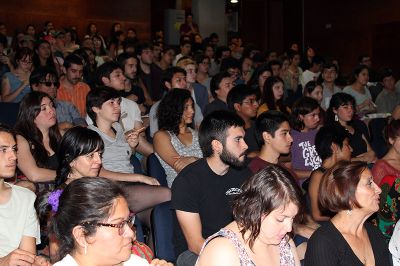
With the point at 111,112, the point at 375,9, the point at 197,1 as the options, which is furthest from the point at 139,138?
the point at 375,9

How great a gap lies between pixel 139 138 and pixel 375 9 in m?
9.84

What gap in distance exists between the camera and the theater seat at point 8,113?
5109 millimetres

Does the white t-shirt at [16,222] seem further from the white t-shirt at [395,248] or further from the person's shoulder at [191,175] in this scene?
the white t-shirt at [395,248]

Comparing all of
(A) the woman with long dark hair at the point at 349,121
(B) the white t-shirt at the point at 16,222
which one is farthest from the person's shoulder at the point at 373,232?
(A) the woman with long dark hair at the point at 349,121

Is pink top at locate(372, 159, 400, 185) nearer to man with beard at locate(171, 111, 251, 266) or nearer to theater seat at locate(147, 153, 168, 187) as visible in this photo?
man with beard at locate(171, 111, 251, 266)

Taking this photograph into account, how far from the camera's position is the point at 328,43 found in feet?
47.6

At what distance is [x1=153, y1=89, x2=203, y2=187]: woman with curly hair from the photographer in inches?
175

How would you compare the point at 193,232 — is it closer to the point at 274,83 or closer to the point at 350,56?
the point at 274,83

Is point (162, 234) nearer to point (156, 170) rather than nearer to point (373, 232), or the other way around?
point (156, 170)

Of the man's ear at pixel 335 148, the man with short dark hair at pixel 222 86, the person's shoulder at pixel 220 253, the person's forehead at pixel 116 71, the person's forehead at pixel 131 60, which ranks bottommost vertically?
the person's shoulder at pixel 220 253

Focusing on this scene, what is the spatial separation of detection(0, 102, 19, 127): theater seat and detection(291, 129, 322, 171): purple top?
8.05 feet

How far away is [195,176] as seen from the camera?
327 cm

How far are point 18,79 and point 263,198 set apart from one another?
4.56 metres

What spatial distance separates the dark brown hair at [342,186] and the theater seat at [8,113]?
125 inches
